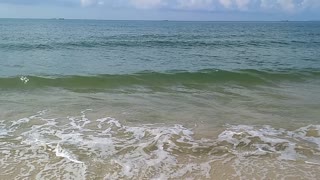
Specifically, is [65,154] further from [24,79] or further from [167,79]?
[167,79]

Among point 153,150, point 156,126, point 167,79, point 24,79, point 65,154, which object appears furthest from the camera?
point 167,79

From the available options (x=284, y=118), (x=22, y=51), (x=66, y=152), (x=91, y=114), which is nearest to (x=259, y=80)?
(x=284, y=118)

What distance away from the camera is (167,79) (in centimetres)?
1591

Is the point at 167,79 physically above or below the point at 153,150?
below

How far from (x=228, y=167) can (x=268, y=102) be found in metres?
5.83

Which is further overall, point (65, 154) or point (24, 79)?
point (24, 79)

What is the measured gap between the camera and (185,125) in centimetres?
830

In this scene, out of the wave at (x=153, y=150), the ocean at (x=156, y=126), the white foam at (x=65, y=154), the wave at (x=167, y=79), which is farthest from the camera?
the wave at (x=167, y=79)

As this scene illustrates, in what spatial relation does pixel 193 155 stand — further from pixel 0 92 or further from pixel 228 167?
pixel 0 92

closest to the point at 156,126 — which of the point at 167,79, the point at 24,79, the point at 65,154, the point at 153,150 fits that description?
the point at 153,150

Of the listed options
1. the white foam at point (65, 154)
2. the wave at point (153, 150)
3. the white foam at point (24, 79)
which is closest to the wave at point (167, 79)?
the white foam at point (24, 79)

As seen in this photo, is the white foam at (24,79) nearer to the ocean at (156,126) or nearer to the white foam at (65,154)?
the ocean at (156,126)

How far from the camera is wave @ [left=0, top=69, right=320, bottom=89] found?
14.2 m

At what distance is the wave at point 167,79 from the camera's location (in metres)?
14.2
